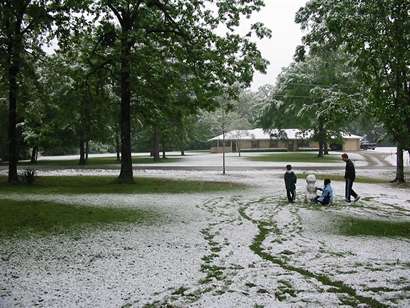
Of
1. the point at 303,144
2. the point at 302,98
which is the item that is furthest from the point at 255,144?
the point at 302,98

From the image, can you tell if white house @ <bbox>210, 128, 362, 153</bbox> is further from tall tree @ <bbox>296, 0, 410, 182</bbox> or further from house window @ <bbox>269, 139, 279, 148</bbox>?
tall tree @ <bbox>296, 0, 410, 182</bbox>

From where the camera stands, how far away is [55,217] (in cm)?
1216

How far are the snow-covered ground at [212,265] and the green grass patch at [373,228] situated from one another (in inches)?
14.9

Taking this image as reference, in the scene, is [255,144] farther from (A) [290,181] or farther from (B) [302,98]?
(A) [290,181]

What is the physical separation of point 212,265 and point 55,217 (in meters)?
6.36

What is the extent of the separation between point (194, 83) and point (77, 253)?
1196 centimetres

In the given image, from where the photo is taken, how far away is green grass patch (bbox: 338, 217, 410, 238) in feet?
35.3

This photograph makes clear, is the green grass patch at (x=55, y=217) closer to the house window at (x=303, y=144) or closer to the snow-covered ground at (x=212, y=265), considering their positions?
the snow-covered ground at (x=212, y=265)

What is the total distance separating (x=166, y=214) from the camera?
13336mm

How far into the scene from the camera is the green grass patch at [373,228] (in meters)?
10.8

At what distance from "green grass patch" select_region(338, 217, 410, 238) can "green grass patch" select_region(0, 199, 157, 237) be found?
5701 millimetres

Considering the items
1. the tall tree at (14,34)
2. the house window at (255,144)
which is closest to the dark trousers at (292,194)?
the tall tree at (14,34)

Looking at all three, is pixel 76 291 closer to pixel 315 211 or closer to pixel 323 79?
pixel 315 211

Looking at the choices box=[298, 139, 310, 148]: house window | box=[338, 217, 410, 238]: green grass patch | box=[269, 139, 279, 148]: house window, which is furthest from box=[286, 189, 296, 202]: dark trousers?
box=[269, 139, 279, 148]: house window
